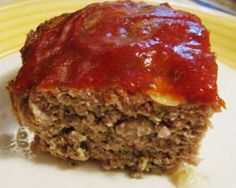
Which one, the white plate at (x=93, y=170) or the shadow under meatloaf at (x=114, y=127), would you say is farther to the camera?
the white plate at (x=93, y=170)

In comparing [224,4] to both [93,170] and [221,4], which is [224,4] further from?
[93,170]

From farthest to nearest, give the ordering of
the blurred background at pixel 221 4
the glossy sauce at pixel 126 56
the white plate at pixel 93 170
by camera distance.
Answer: the blurred background at pixel 221 4
the white plate at pixel 93 170
the glossy sauce at pixel 126 56

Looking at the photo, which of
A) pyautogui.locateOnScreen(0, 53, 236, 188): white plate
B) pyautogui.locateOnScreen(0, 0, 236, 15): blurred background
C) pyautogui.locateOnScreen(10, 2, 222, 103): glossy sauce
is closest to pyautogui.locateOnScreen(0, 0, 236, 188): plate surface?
pyautogui.locateOnScreen(0, 53, 236, 188): white plate

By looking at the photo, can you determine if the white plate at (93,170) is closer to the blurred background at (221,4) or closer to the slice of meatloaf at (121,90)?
the slice of meatloaf at (121,90)

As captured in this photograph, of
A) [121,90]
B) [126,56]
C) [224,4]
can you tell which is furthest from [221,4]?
[121,90]

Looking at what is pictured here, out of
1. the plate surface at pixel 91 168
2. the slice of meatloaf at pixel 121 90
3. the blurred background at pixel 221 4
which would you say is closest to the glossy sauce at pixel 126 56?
the slice of meatloaf at pixel 121 90

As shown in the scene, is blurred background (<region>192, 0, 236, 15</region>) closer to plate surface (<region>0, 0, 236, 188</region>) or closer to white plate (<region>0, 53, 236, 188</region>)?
plate surface (<region>0, 0, 236, 188</region>)

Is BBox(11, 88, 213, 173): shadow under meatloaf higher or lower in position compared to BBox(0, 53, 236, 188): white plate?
higher

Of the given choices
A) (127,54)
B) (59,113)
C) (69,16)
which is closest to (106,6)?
(69,16)

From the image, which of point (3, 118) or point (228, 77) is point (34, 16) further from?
point (228, 77)
